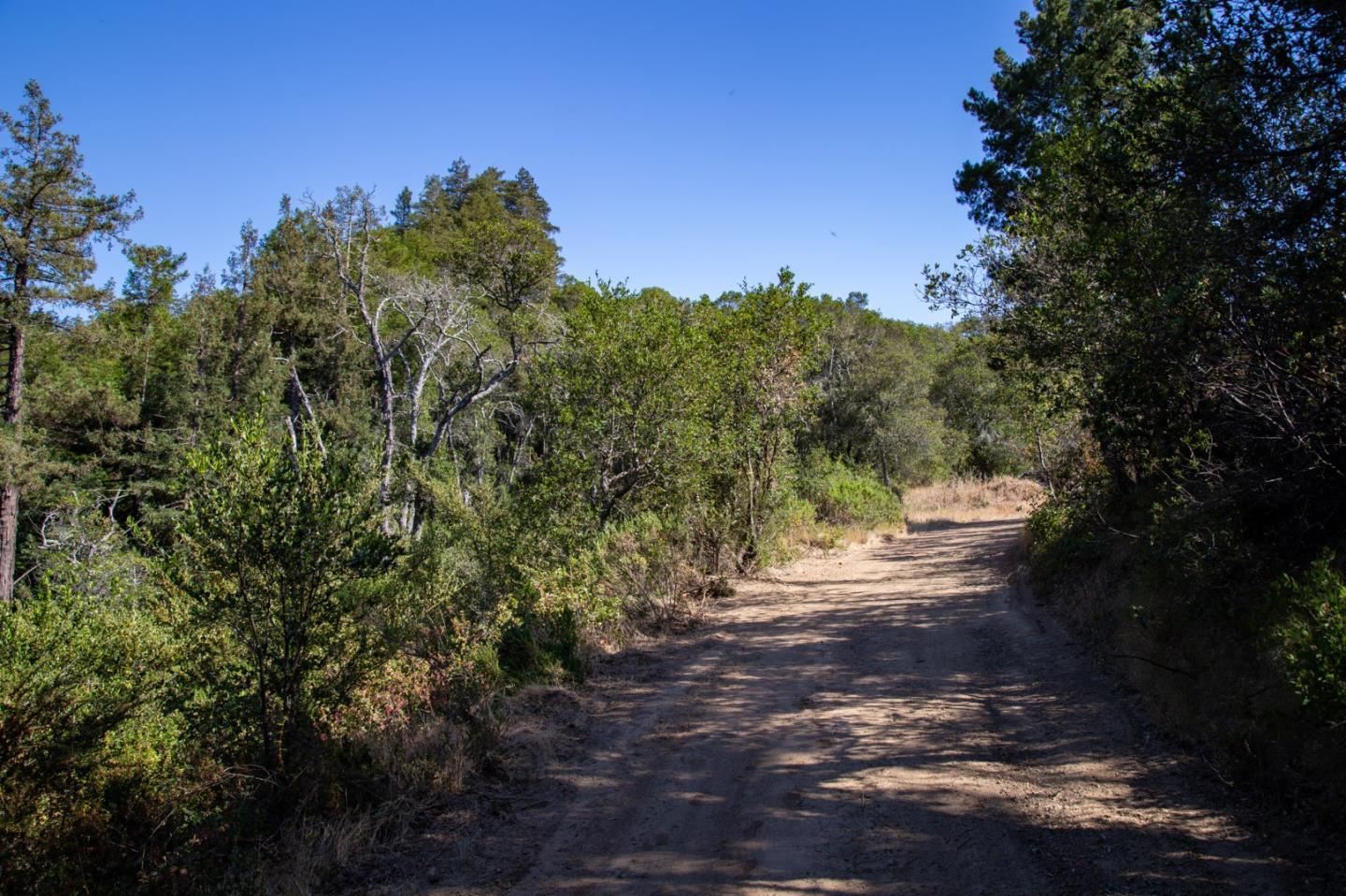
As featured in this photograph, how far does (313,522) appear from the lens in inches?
214

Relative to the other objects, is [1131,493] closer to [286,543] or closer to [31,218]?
[286,543]

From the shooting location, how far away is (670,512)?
12398mm

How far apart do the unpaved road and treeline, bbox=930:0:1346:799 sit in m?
0.66

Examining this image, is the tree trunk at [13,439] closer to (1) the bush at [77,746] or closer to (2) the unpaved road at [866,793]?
(1) the bush at [77,746]

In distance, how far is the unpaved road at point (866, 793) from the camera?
3.99 meters

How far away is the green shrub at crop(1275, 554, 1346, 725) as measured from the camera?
151 inches

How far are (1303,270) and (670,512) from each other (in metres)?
8.76

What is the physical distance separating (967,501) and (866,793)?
26.3m

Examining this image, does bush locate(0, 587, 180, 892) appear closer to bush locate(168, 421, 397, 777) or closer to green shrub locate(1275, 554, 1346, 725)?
bush locate(168, 421, 397, 777)

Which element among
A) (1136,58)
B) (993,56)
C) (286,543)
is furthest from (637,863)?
(993,56)

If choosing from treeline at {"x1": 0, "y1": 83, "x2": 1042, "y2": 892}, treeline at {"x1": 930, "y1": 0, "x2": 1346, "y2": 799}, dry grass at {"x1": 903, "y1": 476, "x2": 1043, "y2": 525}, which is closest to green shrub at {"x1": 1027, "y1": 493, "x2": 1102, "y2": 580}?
treeline at {"x1": 930, "y1": 0, "x2": 1346, "y2": 799}

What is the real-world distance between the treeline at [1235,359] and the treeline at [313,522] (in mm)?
5371

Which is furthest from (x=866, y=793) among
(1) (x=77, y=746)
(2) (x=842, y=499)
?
(2) (x=842, y=499)

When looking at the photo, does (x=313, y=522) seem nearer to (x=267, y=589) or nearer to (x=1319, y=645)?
(x=267, y=589)
